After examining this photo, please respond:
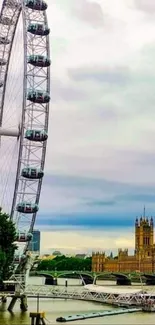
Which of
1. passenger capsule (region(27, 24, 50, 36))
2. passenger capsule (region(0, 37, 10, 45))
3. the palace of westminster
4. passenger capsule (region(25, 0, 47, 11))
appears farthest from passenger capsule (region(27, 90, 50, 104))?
the palace of westminster

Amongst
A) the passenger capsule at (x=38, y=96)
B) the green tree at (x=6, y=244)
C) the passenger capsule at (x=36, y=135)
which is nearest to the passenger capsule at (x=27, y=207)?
the green tree at (x=6, y=244)

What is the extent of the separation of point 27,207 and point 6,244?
2785 millimetres

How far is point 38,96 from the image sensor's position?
43188 millimetres

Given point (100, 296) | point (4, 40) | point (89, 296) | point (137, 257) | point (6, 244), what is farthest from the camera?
point (137, 257)

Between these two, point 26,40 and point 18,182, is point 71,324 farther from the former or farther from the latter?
point 26,40

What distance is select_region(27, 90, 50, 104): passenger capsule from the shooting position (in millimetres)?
43031

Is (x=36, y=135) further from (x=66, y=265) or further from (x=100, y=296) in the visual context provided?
(x=66, y=265)

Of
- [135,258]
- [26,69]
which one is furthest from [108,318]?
[135,258]

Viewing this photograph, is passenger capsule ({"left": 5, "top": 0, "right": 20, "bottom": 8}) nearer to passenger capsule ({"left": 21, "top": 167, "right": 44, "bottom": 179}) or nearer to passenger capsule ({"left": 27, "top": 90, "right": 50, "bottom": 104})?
passenger capsule ({"left": 27, "top": 90, "right": 50, "bottom": 104})

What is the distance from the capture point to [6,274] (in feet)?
139

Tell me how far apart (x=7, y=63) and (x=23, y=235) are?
1180cm

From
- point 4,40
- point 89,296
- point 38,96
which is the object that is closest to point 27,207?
point 38,96

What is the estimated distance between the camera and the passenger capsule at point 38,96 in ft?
141

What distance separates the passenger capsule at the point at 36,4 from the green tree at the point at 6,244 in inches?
540
